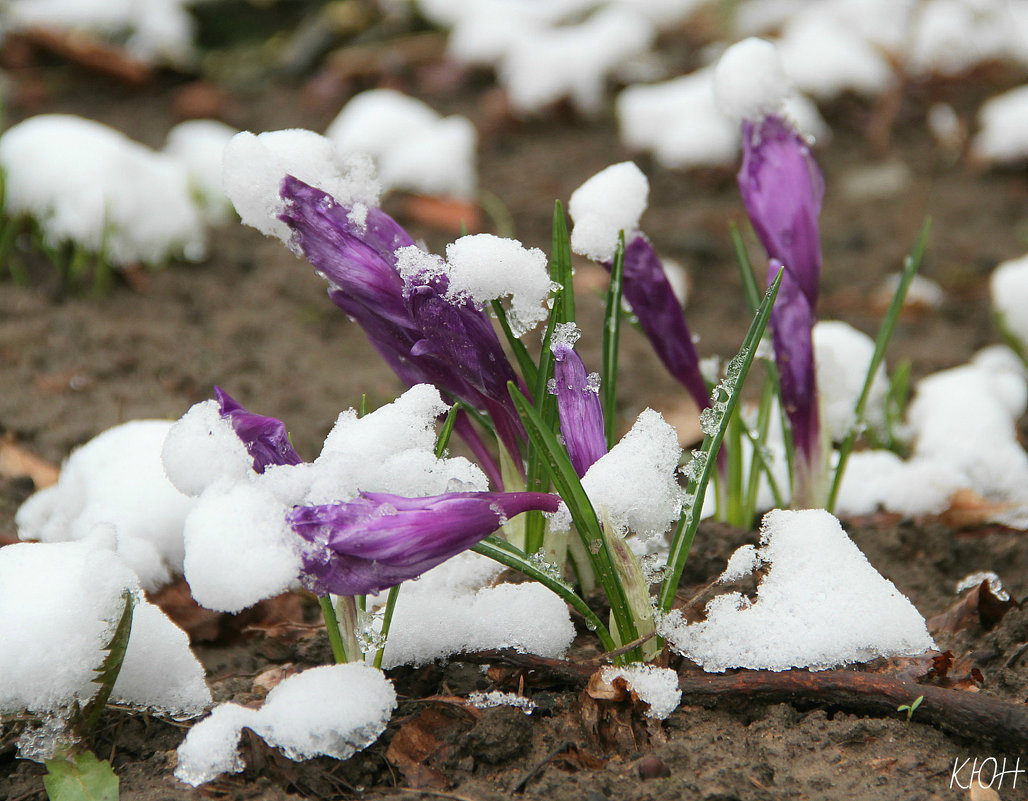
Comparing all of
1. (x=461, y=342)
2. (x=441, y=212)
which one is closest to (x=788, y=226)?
(x=461, y=342)

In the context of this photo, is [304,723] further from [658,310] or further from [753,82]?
[753,82]

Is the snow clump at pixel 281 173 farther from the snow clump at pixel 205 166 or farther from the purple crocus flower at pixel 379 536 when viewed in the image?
the snow clump at pixel 205 166

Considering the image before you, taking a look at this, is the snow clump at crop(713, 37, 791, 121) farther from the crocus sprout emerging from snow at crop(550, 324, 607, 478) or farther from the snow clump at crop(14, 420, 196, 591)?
the snow clump at crop(14, 420, 196, 591)

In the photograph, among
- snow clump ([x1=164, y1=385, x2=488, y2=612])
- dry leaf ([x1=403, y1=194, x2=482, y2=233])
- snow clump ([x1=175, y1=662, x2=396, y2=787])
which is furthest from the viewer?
dry leaf ([x1=403, y1=194, x2=482, y2=233])

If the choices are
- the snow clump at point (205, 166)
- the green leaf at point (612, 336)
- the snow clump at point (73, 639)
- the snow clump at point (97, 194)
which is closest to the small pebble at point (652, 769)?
the green leaf at point (612, 336)

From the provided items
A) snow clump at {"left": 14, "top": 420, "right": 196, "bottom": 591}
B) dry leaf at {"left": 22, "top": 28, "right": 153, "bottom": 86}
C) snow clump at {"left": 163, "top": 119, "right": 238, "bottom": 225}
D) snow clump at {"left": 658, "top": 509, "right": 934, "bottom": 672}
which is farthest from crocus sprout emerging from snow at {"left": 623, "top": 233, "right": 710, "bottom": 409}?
dry leaf at {"left": 22, "top": 28, "right": 153, "bottom": 86}

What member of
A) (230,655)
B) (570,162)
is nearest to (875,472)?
(230,655)

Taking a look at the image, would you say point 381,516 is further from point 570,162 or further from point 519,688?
point 570,162
